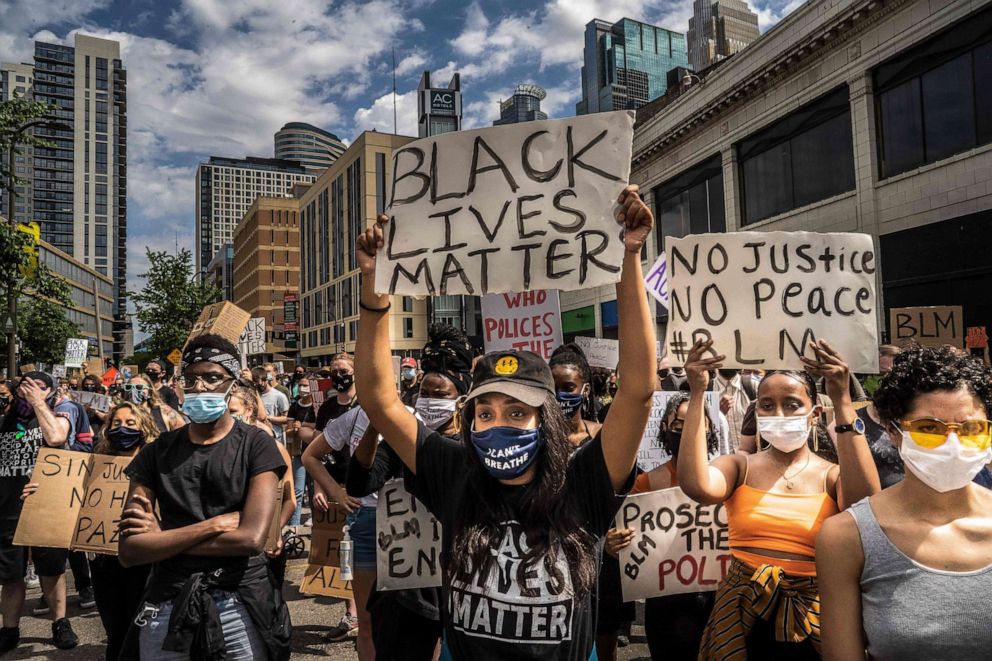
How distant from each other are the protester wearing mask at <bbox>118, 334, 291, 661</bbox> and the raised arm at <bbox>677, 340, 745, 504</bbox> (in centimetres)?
184

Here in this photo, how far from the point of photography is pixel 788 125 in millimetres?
19609

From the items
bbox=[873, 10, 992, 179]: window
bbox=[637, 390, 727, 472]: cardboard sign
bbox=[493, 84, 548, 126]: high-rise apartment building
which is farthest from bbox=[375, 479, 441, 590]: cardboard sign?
bbox=[493, 84, 548, 126]: high-rise apartment building

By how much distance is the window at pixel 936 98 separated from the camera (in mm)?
13836

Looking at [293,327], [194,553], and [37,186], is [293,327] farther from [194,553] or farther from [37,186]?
[37,186]

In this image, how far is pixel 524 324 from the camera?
4793mm

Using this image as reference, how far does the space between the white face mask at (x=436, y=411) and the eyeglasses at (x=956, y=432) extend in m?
2.41

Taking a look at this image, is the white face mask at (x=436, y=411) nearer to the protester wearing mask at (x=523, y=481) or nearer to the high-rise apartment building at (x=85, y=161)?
the protester wearing mask at (x=523, y=481)

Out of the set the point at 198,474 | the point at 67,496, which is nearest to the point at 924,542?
the point at 198,474

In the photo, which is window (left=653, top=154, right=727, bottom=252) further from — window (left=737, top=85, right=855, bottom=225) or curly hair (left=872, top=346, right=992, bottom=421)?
curly hair (left=872, top=346, right=992, bottom=421)

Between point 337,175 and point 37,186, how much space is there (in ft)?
396

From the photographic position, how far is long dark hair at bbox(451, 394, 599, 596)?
2215 millimetres

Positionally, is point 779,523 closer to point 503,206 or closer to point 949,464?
point 949,464

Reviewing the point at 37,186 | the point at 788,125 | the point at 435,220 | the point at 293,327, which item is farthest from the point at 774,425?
the point at 37,186

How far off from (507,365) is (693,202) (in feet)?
77.7
